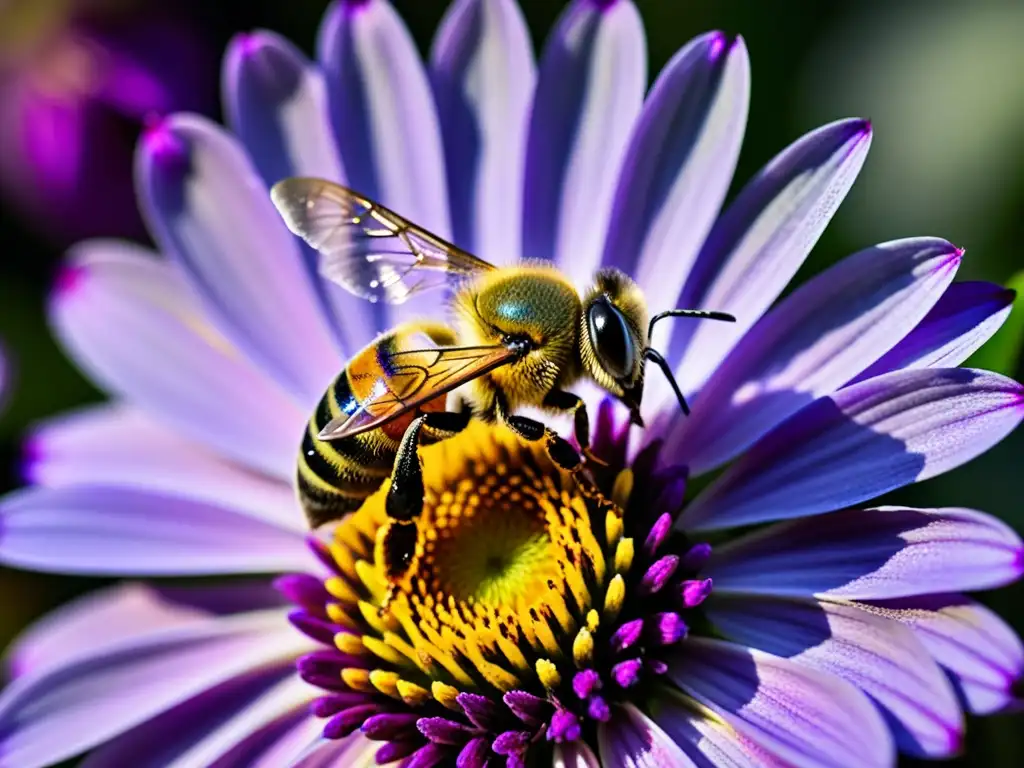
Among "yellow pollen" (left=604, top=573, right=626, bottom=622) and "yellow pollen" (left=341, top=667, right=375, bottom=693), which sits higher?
"yellow pollen" (left=604, top=573, right=626, bottom=622)

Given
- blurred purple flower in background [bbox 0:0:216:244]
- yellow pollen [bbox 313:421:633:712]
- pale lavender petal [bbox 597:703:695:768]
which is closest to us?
pale lavender petal [bbox 597:703:695:768]

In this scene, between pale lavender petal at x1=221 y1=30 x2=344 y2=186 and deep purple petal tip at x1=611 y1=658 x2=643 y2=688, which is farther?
pale lavender petal at x1=221 y1=30 x2=344 y2=186

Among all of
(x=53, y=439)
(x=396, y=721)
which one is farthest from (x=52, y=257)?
(x=396, y=721)

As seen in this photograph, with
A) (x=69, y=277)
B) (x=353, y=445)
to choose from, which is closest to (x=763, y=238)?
(x=353, y=445)

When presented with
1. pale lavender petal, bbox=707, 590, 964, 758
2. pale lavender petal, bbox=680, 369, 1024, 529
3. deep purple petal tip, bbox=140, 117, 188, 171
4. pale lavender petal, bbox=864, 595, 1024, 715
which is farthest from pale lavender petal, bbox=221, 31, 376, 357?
pale lavender petal, bbox=864, 595, 1024, 715

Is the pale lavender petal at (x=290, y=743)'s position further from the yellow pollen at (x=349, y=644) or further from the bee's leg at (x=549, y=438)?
the bee's leg at (x=549, y=438)

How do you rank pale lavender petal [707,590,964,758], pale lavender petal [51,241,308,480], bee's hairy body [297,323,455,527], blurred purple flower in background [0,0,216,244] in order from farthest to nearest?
blurred purple flower in background [0,0,216,244]
pale lavender petal [51,241,308,480]
bee's hairy body [297,323,455,527]
pale lavender petal [707,590,964,758]

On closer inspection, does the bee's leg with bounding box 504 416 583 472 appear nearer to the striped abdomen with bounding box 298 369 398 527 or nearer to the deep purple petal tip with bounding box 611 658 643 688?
the striped abdomen with bounding box 298 369 398 527

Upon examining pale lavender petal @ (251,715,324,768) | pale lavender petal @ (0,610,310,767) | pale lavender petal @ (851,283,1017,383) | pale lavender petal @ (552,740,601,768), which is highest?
pale lavender petal @ (851,283,1017,383)

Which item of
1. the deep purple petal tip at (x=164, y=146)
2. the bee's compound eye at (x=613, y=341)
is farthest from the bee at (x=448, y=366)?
the deep purple petal tip at (x=164, y=146)
